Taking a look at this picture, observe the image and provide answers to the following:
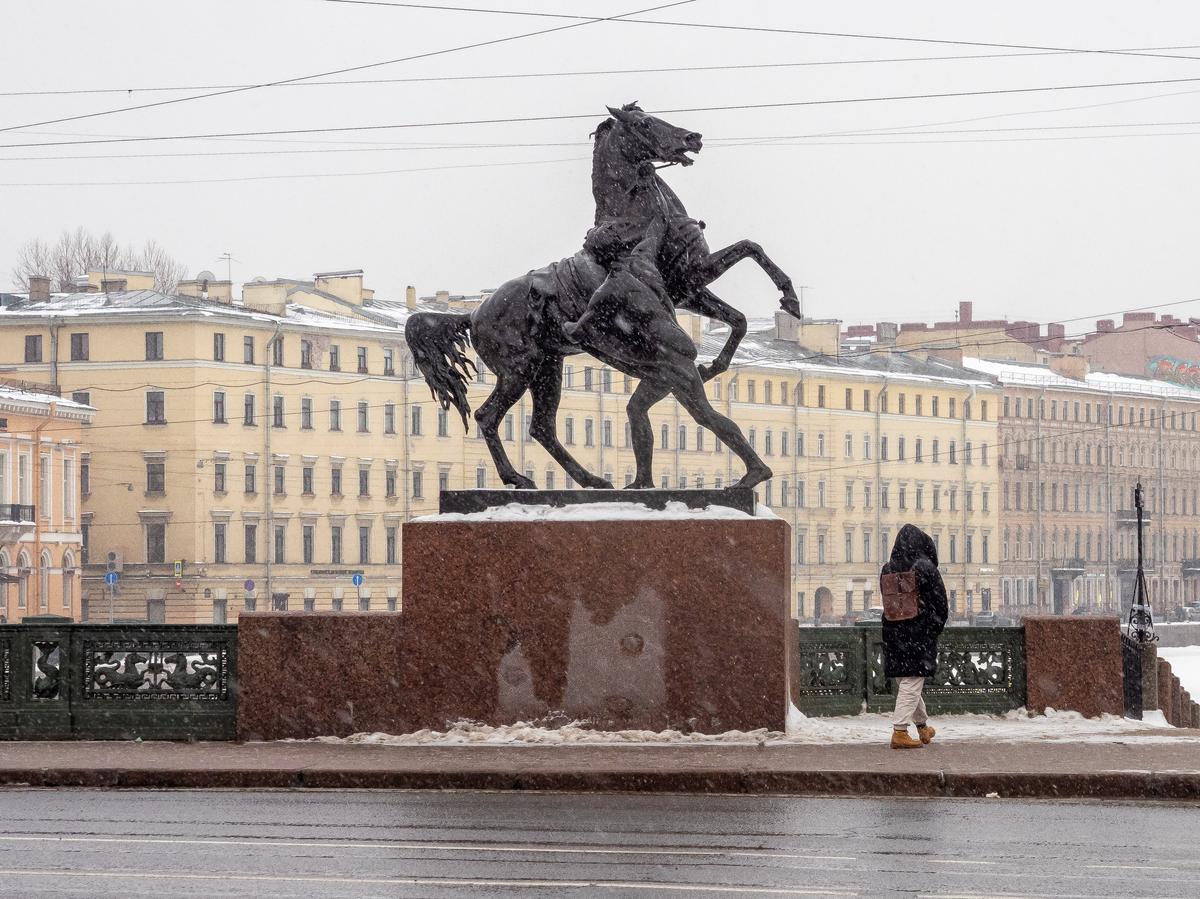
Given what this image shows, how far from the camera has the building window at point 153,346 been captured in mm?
78438

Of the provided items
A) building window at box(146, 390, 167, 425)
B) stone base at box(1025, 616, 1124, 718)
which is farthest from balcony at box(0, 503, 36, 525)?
stone base at box(1025, 616, 1124, 718)

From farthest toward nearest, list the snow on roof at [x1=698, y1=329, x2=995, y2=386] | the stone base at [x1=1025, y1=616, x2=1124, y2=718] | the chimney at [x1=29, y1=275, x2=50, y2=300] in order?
1. the snow on roof at [x1=698, y1=329, x2=995, y2=386]
2. the chimney at [x1=29, y1=275, x2=50, y2=300]
3. the stone base at [x1=1025, y1=616, x2=1124, y2=718]

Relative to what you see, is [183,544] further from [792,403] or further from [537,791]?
[537,791]

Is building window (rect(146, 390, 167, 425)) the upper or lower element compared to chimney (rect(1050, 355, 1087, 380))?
lower

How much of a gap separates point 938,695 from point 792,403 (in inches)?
3175

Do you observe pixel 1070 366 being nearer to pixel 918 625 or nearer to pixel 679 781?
pixel 918 625

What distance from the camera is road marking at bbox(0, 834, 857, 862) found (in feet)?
31.2

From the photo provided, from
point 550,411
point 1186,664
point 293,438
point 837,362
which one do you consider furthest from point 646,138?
point 837,362

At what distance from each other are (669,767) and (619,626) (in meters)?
1.55

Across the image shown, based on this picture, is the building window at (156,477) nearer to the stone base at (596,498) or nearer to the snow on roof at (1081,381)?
the snow on roof at (1081,381)

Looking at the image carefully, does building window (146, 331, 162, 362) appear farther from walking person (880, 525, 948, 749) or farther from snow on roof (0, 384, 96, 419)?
walking person (880, 525, 948, 749)

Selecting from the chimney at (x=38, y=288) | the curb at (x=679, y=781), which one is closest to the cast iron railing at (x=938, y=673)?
the curb at (x=679, y=781)

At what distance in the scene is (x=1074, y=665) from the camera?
14.7m

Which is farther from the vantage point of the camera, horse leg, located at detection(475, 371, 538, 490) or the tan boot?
horse leg, located at detection(475, 371, 538, 490)
